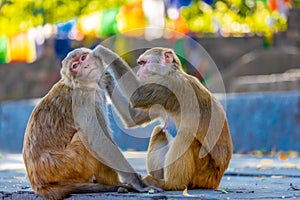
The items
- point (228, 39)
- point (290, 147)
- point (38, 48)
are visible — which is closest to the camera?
point (290, 147)

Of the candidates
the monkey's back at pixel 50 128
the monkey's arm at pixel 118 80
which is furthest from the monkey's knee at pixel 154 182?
the monkey's back at pixel 50 128

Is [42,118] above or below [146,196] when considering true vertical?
above

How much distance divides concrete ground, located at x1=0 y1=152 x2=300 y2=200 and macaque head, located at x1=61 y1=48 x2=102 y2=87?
2.10 ft

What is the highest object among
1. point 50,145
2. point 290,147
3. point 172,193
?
point 50,145

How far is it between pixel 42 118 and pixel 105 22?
955 cm

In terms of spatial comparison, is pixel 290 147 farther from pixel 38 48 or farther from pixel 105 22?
pixel 38 48

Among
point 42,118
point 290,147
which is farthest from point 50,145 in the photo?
point 290,147

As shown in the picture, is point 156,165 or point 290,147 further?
point 290,147

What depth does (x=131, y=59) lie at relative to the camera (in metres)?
14.2

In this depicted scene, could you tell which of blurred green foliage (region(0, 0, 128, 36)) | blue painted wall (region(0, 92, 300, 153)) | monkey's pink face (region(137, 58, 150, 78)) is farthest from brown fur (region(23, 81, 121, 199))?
blurred green foliage (region(0, 0, 128, 36))

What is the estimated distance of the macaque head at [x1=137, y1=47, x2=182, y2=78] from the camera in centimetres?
457

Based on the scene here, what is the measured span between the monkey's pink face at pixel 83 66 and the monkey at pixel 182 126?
12.0 inches

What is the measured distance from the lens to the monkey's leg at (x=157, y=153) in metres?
4.62

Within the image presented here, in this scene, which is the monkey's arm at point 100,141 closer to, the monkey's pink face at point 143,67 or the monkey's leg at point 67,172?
the monkey's leg at point 67,172
